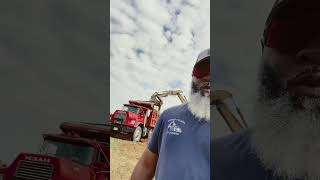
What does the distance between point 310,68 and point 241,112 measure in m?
0.24

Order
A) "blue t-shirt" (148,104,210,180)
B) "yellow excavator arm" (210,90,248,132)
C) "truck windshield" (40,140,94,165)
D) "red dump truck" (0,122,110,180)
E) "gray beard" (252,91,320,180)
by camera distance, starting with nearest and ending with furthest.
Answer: "gray beard" (252,91,320,180) → "yellow excavator arm" (210,90,248,132) → "blue t-shirt" (148,104,210,180) → "red dump truck" (0,122,110,180) → "truck windshield" (40,140,94,165)

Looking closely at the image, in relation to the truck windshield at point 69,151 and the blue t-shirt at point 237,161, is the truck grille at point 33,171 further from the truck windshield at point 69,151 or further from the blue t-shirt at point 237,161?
the blue t-shirt at point 237,161

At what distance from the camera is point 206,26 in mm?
1237

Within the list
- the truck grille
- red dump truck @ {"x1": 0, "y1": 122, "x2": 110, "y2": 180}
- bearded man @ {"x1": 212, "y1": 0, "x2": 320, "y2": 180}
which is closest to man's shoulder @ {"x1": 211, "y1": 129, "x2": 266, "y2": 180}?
bearded man @ {"x1": 212, "y1": 0, "x2": 320, "y2": 180}

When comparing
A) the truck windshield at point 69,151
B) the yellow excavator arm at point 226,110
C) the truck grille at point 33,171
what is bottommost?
the truck grille at point 33,171

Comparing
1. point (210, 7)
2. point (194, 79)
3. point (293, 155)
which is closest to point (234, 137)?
point (293, 155)

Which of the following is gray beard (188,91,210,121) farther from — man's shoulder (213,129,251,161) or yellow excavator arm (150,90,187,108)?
man's shoulder (213,129,251,161)

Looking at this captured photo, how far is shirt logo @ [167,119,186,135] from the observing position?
1170 millimetres

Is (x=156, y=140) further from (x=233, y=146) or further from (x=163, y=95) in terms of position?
(x=233, y=146)

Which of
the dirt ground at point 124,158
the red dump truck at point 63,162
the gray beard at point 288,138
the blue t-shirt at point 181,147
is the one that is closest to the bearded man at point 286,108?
the gray beard at point 288,138

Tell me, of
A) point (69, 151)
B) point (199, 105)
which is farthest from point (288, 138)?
point (69, 151)

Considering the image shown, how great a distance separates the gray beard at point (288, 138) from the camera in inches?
33.7

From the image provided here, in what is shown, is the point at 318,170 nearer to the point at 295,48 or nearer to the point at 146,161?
the point at 295,48

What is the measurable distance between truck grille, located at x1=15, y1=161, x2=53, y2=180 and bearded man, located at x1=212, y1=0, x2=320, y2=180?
2.09m
